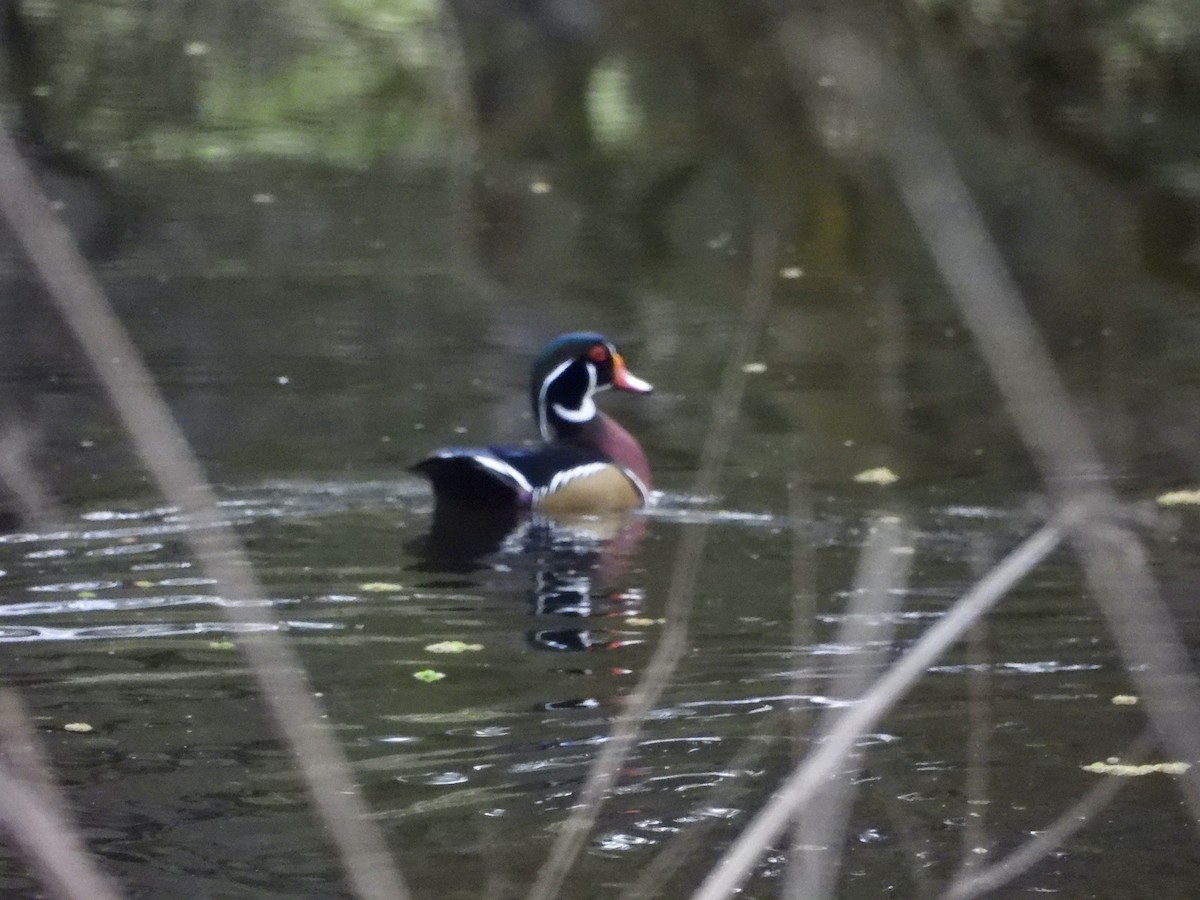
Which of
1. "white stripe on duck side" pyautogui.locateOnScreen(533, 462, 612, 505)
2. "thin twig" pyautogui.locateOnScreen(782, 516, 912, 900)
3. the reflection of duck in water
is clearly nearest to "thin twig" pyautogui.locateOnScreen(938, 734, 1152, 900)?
"thin twig" pyautogui.locateOnScreen(782, 516, 912, 900)

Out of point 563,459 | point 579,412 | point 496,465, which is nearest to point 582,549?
point 496,465

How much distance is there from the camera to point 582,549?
27.5 ft

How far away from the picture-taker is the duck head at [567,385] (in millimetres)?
9883

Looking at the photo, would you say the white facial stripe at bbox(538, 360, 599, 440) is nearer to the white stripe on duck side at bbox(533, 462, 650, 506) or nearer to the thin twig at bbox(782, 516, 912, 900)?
the white stripe on duck side at bbox(533, 462, 650, 506)

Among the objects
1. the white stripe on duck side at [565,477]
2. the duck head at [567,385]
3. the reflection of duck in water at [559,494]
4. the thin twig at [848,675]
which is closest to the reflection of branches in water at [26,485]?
the reflection of duck in water at [559,494]

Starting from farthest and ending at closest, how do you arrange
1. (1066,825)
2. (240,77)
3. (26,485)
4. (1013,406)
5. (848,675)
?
(240,77) → (26,485) → (1066,825) → (848,675) → (1013,406)

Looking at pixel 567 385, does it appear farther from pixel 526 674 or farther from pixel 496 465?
pixel 526 674

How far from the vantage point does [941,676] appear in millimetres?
5977

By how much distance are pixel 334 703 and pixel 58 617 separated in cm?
143

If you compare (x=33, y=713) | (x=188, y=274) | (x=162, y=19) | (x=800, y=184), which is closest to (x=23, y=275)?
(x=188, y=274)

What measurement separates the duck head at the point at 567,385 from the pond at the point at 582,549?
1.43 feet

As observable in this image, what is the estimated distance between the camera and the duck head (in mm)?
9883

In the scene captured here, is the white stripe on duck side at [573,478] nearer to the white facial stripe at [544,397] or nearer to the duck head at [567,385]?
the duck head at [567,385]

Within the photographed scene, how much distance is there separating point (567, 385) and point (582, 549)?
1.68 metres
